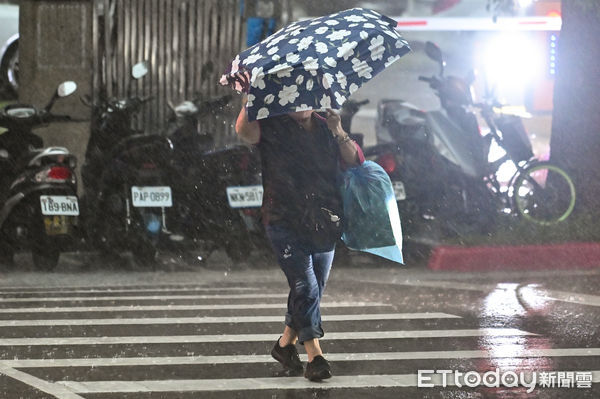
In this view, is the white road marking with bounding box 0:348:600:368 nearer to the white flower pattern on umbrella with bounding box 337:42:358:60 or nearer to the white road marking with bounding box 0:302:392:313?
the white flower pattern on umbrella with bounding box 337:42:358:60

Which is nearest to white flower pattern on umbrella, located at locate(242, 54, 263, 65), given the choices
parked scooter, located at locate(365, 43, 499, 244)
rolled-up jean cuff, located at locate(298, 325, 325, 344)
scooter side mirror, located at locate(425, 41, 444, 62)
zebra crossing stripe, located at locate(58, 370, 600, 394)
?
Result: rolled-up jean cuff, located at locate(298, 325, 325, 344)

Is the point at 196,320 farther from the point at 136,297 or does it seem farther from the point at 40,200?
the point at 40,200

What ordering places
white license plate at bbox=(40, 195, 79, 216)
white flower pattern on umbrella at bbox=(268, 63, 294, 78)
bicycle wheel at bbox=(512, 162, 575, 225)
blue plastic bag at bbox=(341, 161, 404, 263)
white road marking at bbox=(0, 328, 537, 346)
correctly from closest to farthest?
white flower pattern on umbrella at bbox=(268, 63, 294, 78), blue plastic bag at bbox=(341, 161, 404, 263), white road marking at bbox=(0, 328, 537, 346), white license plate at bbox=(40, 195, 79, 216), bicycle wheel at bbox=(512, 162, 575, 225)

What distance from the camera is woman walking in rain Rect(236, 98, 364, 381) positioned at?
21.3 feet

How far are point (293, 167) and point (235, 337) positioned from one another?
78.2 inches

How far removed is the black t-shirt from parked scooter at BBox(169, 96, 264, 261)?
18.5 ft

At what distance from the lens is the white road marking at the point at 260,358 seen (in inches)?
281

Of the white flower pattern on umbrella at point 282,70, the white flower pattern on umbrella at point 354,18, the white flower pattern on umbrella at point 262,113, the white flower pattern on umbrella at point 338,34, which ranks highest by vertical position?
the white flower pattern on umbrella at point 354,18

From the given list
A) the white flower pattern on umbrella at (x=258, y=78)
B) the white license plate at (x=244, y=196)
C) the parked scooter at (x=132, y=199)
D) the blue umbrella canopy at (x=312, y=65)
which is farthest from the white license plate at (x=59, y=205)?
the white flower pattern on umbrella at (x=258, y=78)

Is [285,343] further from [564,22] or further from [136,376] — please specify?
[564,22]

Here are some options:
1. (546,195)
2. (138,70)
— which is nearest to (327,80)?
(138,70)

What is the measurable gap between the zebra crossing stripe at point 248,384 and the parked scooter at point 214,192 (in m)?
5.66

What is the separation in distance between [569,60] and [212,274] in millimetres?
4888

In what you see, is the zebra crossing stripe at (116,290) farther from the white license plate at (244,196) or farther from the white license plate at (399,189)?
the white license plate at (399,189)
